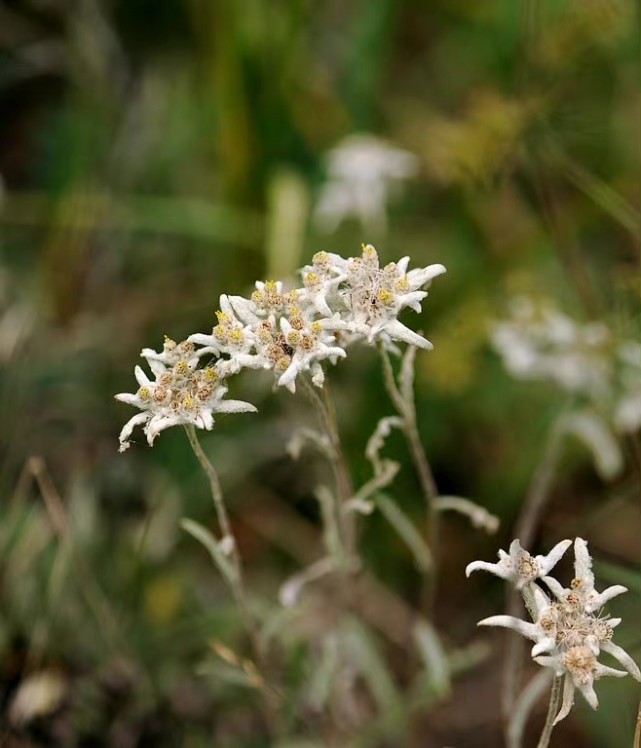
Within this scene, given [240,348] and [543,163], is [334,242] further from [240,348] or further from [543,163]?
[240,348]

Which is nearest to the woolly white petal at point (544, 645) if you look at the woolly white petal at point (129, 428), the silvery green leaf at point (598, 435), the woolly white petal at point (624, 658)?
the woolly white petal at point (624, 658)

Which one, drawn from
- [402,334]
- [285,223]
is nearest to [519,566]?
[402,334]

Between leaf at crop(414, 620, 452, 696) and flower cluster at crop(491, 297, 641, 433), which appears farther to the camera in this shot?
flower cluster at crop(491, 297, 641, 433)

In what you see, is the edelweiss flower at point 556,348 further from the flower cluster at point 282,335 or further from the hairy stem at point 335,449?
the flower cluster at point 282,335

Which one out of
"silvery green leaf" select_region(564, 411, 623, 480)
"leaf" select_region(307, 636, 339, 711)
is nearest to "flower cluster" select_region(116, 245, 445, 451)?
"leaf" select_region(307, 636, 339, 711)

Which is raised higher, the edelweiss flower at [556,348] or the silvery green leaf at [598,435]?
the edelweiss flower at [556,348]

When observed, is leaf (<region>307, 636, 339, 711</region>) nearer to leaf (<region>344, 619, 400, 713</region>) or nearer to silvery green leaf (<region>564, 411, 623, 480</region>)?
leaf (<region>344, 619, 400, 713</region>)
